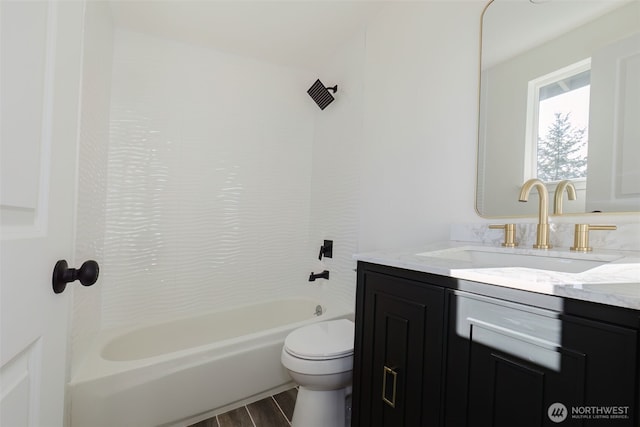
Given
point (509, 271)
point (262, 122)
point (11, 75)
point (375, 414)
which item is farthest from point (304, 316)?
point (11, 75)

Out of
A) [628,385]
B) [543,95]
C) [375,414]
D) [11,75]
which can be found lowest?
[375,414]

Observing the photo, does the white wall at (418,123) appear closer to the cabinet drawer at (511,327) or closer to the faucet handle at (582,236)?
the faucet handle at (582,236)

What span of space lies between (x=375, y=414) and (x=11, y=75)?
123 centimetres

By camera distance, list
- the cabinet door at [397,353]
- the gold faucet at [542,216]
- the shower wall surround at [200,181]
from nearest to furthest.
Answer: the cabinet door at [397,353], the gold faucet at [542,216], the shower wall surround at [200,181]

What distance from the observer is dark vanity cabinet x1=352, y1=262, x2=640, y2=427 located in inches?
20.7

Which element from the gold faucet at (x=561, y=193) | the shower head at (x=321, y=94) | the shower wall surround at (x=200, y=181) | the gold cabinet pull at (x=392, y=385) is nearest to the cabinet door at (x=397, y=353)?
the gold cabinet pull at (x=392, y=385)

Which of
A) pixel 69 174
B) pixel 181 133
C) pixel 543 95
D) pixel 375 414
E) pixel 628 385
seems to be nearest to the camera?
pixel 628 385

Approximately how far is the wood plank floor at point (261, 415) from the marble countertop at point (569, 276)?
46.2 inches

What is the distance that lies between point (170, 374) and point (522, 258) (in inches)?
65.3

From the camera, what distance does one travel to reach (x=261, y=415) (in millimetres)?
1590

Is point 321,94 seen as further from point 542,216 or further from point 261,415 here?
point 261,415

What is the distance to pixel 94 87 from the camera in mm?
1563

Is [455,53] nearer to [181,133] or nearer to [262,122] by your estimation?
[262,122]

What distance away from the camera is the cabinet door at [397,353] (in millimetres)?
808
